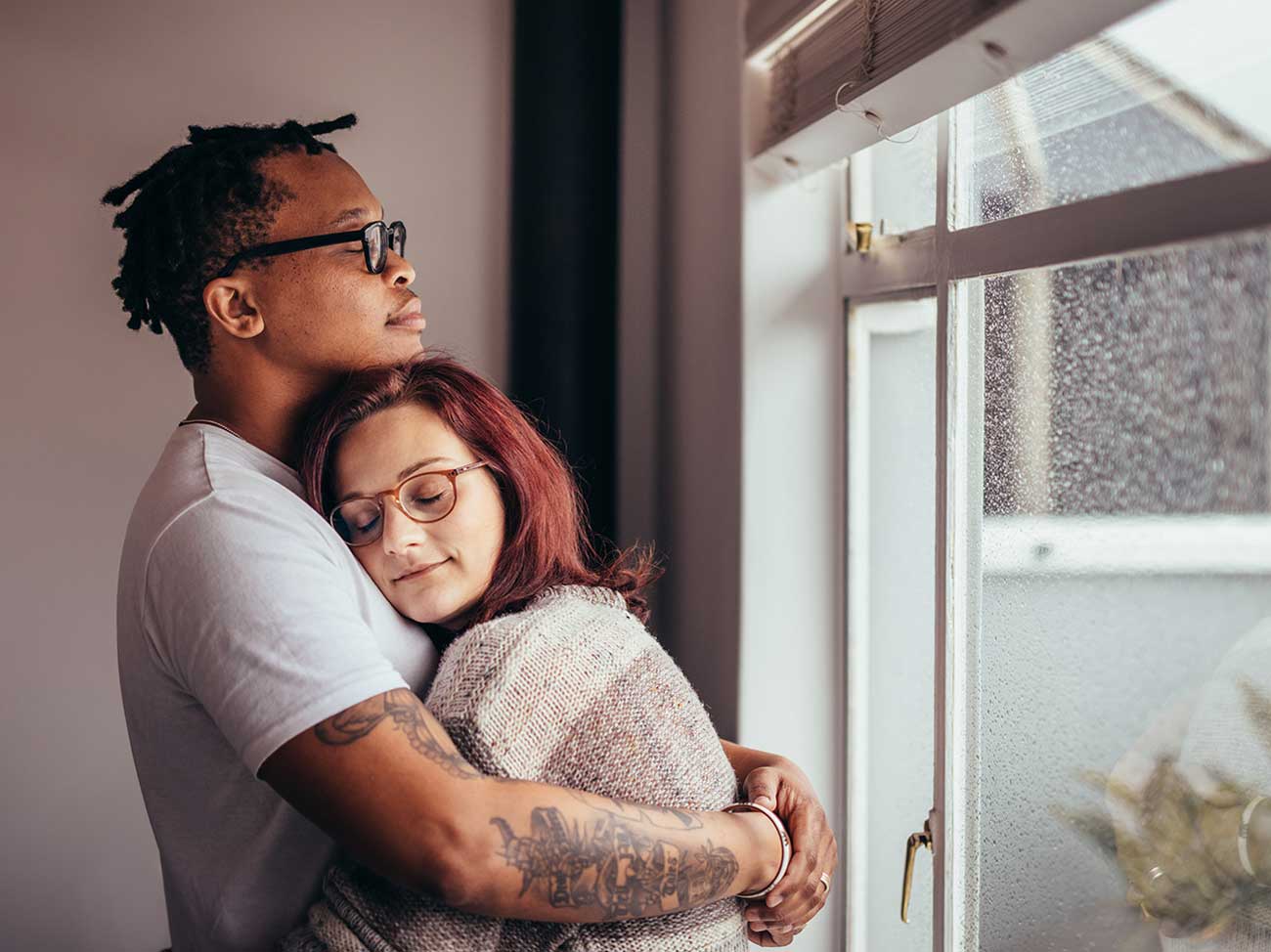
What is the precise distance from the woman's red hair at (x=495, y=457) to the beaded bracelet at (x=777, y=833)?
1.10 ft

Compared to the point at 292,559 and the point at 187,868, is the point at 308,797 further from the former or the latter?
the point at 187,868

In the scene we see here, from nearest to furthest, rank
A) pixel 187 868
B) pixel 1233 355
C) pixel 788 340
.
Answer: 1. pixel 1233 355
2. pixel 187 868
3. pixel 788 340

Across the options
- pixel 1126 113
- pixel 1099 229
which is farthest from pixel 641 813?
pixel 1126 113

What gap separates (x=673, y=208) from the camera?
2.55 metres

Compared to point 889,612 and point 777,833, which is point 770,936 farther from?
point 889,612

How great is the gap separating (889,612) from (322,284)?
3.76ft

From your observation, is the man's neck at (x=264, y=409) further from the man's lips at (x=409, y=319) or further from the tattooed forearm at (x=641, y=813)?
the tattooed forearm at (x=641, y=813)

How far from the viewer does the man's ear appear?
4.93 ft

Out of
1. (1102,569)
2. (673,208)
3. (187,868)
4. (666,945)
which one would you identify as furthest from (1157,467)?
(673,208)

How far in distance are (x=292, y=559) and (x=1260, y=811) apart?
103cm

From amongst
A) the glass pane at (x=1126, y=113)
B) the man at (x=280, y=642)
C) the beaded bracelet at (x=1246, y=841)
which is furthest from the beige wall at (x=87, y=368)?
the beaded bracelet at (x=1246, y=841)

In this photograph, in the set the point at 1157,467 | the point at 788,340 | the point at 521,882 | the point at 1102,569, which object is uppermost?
the point at 788,340

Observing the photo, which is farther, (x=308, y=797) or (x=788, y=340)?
(x=788, y=340)

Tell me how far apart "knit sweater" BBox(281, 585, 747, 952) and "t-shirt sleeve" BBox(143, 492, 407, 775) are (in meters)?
0.11
